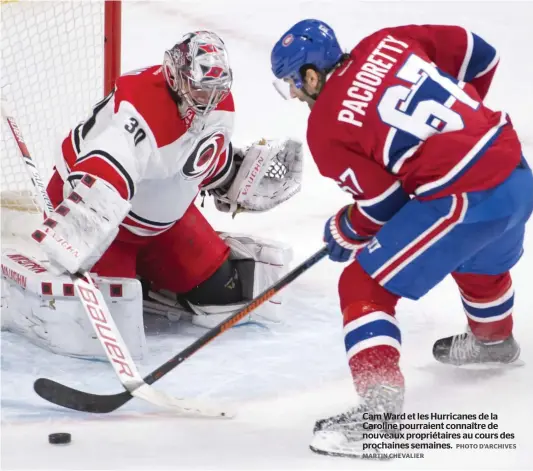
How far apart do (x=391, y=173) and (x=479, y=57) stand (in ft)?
1.53

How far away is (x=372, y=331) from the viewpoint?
2465 millimetres

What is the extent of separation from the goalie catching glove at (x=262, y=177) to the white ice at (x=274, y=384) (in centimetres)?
31

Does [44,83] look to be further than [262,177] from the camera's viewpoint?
Yes

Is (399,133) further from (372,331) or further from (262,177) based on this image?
(262,177)

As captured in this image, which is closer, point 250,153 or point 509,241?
point 509,241

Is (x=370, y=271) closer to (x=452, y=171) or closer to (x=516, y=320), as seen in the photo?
(x=452, y=171)

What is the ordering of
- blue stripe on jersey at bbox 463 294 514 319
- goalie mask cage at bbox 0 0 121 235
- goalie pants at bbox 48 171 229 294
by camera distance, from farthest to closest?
goalie mask cage at bbox 0 0 121 235 → goalie pants at bbox 48 171 229 294 → blue stripe on jersey at bbox 463 294 514 319

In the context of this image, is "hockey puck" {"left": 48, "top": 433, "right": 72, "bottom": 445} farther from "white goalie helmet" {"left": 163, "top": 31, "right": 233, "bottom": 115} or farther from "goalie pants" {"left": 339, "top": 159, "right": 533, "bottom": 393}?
"white goalie helmet" {"left": 163, "top": 31, "right": 233, "bottom": 115}

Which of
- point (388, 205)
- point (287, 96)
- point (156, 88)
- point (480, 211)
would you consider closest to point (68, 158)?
point (156, 88)

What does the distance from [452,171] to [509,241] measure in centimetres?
38

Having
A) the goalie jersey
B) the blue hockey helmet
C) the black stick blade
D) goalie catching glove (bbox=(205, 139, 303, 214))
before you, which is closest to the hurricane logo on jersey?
the goalie jersey

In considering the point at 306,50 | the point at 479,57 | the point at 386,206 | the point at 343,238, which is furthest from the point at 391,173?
the point at 479,57

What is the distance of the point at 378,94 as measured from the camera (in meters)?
2.42

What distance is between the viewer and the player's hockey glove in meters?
2.58
